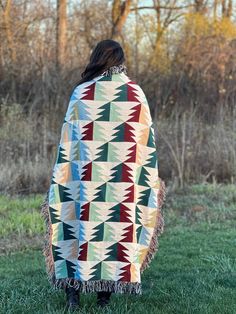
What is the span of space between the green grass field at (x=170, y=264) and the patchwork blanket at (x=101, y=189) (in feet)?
1.04

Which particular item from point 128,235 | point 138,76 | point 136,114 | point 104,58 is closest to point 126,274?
point 128,235

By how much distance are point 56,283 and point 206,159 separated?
30.7ft

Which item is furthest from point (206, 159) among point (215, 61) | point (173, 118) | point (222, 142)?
point (215, 61)

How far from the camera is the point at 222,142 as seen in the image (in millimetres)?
13477

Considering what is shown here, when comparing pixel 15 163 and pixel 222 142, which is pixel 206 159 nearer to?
pixel 222 142

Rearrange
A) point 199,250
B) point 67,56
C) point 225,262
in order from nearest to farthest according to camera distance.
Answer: point 225,262 < point 199,250 < point 67,56

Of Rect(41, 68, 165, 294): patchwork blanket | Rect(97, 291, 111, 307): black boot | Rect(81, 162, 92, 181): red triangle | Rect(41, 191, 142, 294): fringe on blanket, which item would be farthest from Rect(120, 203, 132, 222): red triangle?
Rect(97, 291, 111, 307): black boot

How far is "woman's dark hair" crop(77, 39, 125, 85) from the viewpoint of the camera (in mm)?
4582

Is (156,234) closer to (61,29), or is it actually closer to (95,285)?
(95,285)

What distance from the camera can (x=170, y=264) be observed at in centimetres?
664

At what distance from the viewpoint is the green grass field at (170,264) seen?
4766mm

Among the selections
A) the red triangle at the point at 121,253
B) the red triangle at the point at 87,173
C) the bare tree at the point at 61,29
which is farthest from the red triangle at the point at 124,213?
the bare tree at the point at 61,29

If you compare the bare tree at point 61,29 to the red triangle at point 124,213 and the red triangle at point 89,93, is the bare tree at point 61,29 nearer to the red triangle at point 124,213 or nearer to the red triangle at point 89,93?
the red triangle at point 89,93

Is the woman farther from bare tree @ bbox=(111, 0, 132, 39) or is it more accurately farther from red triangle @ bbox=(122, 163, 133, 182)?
bare tree @ bbox=(111, 0, 132, 39)
